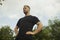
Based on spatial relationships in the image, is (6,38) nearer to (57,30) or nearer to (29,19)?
(57,30)

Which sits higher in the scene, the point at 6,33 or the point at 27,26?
the point at 6,33

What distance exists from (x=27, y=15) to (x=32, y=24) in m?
0.30

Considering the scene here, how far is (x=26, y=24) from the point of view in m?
8.60

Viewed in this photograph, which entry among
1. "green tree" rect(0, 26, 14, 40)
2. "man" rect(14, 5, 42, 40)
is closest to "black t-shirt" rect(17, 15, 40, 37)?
"man" rect(14, 5, 42, 40)

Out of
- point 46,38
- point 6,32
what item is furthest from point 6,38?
point 46,38

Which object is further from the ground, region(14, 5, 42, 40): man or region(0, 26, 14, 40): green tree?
region(0, 26, 14, 40): green tree

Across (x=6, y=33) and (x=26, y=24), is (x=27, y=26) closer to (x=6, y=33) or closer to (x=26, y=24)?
(x=26, y=24)

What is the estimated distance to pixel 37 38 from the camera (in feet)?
247

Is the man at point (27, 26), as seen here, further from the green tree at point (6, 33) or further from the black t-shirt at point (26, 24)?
the green tree at point (6, 33)

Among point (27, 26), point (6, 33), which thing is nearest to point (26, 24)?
point (27, 26)

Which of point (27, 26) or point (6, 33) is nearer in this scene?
point (27, 26)

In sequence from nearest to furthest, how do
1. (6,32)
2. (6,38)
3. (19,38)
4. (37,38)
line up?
(19,38), (37,38), (6,38), (6,32)

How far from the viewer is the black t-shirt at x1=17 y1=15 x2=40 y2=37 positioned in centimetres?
851

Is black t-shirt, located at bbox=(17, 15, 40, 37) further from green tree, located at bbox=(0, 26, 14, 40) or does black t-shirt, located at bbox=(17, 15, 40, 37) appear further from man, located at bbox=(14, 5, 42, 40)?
green tree, located at bbox=(0, 26, 14, 40)
